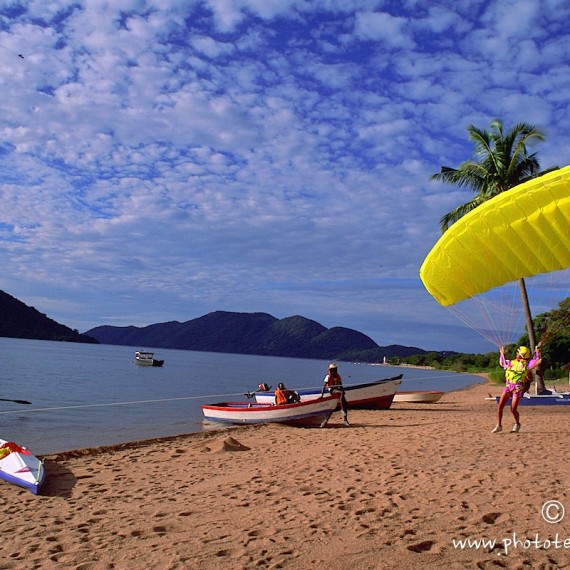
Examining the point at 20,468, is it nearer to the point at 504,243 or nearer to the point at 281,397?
the point at 281,397

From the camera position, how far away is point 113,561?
4543 millimetres

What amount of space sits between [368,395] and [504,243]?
9715 millimetres

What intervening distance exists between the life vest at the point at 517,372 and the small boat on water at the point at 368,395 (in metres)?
8.19

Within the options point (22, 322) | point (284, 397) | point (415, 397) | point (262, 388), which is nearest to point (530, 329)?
point (415, 397)

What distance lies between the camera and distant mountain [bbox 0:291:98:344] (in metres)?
139

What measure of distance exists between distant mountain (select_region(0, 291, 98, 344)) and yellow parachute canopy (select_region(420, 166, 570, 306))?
147 metres

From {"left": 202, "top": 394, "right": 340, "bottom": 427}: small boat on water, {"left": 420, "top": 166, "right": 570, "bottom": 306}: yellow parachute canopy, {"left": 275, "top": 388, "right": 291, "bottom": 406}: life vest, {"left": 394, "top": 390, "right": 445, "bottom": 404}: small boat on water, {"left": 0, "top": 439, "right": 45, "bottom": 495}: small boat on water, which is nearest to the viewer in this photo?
{"left": 0, "top": 439, "right": 45, "bottom": 495}: small boat on water

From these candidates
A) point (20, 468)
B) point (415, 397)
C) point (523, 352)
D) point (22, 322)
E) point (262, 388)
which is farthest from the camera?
point (22, 322)

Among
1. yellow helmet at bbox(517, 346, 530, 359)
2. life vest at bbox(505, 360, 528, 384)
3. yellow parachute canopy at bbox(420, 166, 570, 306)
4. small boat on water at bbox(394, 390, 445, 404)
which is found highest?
yellow parachute canopy at bbox(420, 166, 570, 306)

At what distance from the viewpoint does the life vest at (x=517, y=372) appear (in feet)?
33.6

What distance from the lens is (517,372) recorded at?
1029 centimetres

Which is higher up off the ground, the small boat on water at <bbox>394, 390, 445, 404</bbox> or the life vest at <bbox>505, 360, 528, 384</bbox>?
the life vest at <bbox>505, 360, 528, 384</bbox>

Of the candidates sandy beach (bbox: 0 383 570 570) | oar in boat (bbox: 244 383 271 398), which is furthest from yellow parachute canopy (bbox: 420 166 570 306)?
oar in boat (bbox: 244 383 271 398)
